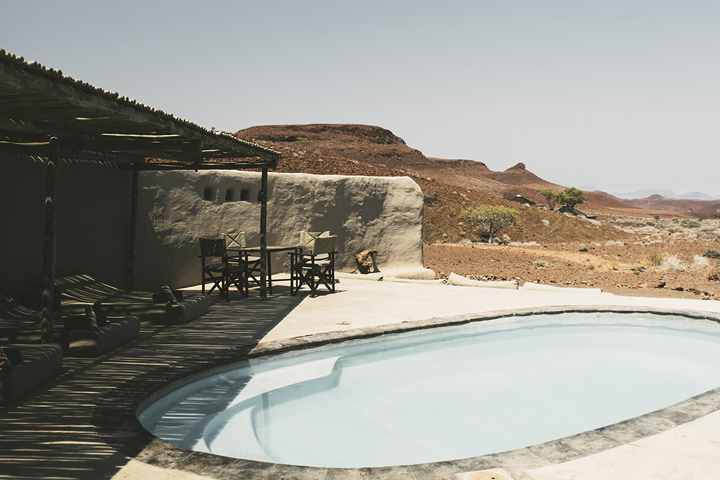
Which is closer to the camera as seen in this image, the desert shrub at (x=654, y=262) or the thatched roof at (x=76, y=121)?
the thatched roof at (x=76, y=121)

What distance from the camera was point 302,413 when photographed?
5.09m

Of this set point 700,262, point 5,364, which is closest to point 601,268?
point 700,262

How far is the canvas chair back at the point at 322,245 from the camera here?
9.23 meters

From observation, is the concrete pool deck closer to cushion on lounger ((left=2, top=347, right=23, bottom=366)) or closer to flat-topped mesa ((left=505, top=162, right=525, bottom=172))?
cushion on lounger ((left=2, top=347, right=23, bottom=366))

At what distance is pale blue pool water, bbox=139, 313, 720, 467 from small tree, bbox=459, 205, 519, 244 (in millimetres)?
24220

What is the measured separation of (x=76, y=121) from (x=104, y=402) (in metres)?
2.85

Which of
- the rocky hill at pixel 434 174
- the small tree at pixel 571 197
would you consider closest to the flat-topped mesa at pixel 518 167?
the rocky hill at pixel 434 174

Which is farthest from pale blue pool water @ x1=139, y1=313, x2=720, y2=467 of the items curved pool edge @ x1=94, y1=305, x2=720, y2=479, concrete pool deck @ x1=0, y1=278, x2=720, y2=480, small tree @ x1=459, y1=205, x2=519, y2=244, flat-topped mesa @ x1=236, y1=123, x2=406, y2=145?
flat-topped mesa @ x1=236, y1=123, x2=406, y2=145

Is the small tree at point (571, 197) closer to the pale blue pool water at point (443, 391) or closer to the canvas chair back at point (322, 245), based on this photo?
the pale blue pool water at point (443, 391)

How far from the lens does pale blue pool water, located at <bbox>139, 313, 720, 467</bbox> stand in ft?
14.6

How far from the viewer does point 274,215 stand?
11.5 meters

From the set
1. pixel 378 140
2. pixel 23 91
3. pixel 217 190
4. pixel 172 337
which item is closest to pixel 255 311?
pixel 172 337

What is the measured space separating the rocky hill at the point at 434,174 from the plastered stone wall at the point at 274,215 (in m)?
16.6

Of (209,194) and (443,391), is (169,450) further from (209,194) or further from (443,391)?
(209,194)
